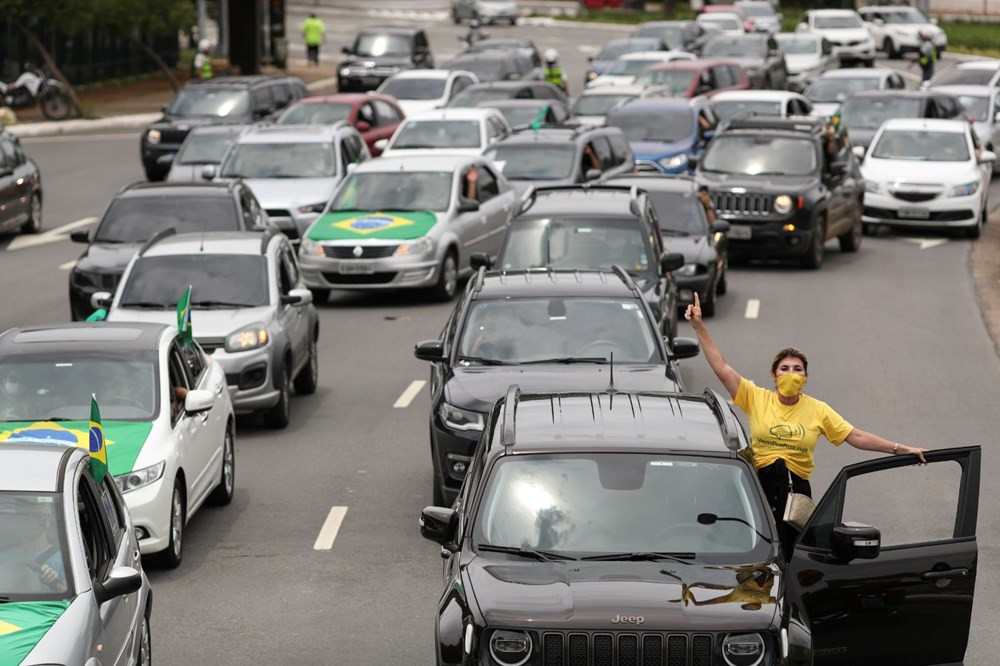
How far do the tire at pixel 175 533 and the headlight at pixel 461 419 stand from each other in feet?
6.15

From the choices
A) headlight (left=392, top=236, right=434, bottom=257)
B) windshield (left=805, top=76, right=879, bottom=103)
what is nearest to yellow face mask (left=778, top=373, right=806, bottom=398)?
headlight (left=392, top=236, right=434, bottom=257)

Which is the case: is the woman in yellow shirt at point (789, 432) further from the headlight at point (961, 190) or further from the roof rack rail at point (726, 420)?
the headlight at point (961, 190)

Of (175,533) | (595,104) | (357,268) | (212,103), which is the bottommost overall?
(595,104)

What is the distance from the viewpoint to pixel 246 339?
17.2 m

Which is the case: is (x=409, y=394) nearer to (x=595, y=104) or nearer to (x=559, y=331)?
(x=559, y=331)

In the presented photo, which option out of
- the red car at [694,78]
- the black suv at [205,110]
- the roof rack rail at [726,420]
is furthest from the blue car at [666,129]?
the roof rack rail at [726,420]

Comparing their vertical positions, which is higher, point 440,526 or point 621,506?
point 621,506

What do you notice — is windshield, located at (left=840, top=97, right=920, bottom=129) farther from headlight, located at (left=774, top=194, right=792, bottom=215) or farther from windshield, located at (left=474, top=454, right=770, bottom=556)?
windshield, located at (left=474, top=454, right=770, bottom=556)

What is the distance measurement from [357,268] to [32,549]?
16.0 metres

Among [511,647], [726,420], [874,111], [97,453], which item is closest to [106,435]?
[97,453]

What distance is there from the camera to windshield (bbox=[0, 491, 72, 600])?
8.02 metres

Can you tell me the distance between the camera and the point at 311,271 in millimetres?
24312

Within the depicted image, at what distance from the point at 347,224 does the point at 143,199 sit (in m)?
2.91

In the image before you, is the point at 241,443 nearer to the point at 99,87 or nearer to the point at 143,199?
the point at 143,199
